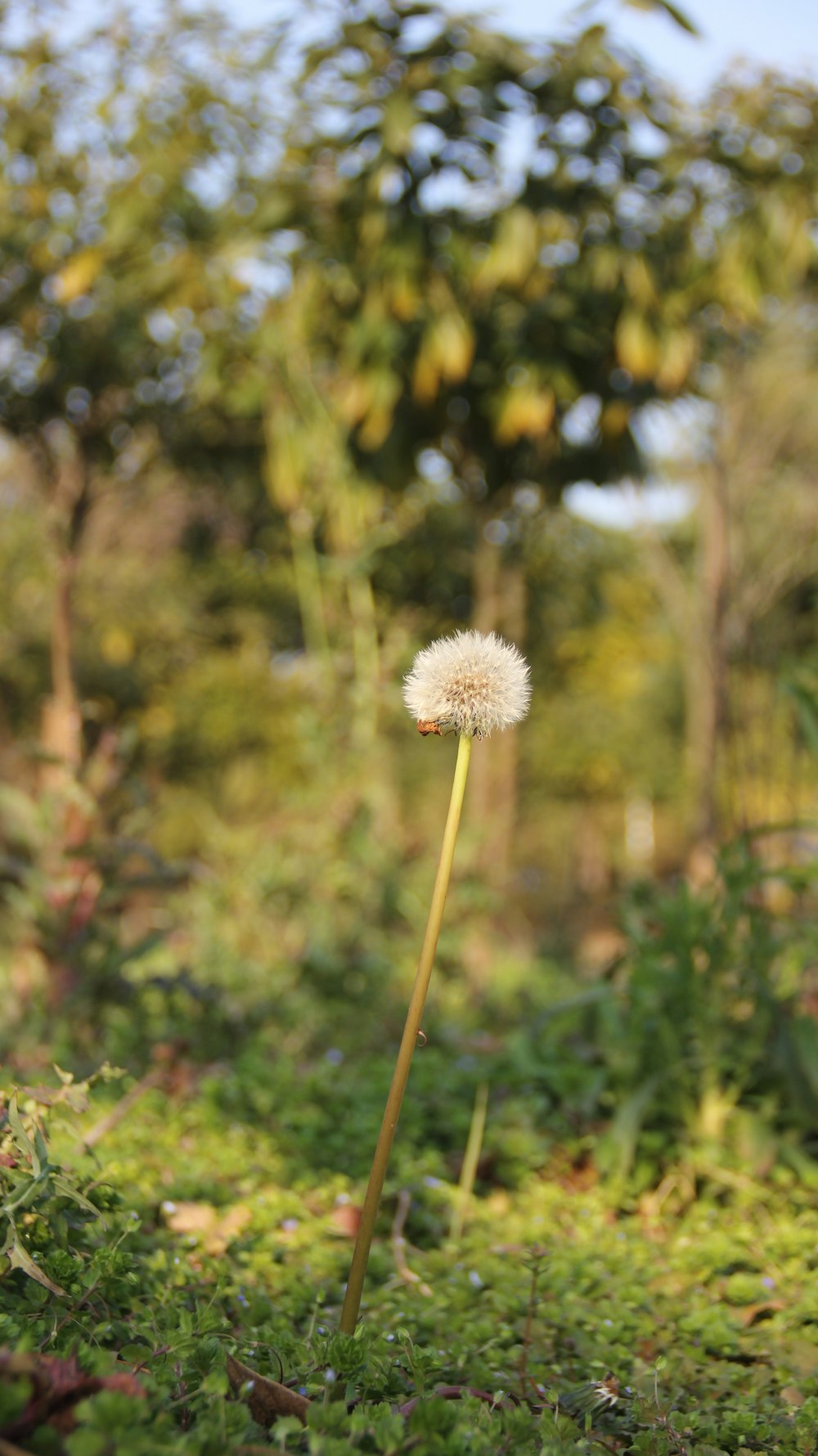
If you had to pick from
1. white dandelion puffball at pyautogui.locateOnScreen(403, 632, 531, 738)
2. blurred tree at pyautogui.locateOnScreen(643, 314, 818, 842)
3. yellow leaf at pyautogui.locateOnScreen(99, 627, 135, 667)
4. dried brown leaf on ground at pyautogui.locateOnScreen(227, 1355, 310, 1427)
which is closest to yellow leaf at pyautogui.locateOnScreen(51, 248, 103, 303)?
blurred tree at pyautogui.locateOnScreen(643, 314, 818, 842)

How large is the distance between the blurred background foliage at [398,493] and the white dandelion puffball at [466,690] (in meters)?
1.45

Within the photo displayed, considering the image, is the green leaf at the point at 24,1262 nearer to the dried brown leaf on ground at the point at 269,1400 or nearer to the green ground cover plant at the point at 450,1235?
the green ground cover plant at the point at 450,1235

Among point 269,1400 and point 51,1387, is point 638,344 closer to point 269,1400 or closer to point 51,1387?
point 269,1400

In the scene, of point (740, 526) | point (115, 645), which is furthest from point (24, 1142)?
point (115, 645)

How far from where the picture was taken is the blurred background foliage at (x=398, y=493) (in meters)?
2.68

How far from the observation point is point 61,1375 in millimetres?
991

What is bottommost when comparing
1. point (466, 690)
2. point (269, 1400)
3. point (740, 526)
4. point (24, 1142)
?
point (740, 526)

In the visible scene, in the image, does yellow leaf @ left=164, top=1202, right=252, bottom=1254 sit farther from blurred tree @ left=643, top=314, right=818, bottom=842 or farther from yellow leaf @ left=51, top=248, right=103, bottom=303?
yellow leaf @ left=51, top=248, right=103, bottom=303

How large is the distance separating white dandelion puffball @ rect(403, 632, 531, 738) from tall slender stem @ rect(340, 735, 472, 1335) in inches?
1.1

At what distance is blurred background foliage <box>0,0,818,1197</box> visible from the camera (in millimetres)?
2676

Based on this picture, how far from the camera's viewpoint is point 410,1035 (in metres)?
1.16

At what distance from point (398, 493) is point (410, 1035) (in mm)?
4415

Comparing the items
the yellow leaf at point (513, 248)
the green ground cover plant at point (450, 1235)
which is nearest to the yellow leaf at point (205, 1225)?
the green ground cover plant at point (450, 1235)

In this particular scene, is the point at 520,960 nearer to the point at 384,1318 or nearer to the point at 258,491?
the point at 258,491
